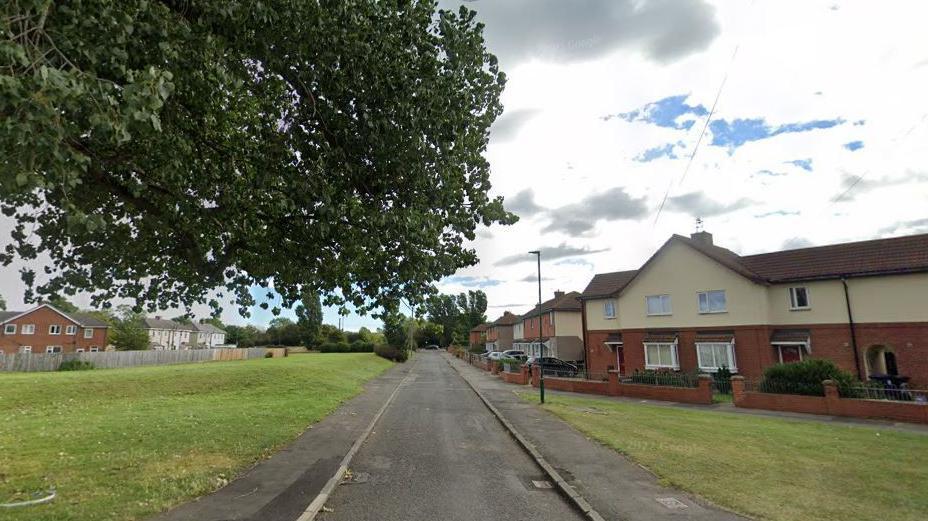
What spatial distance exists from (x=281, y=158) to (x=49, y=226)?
518 cm

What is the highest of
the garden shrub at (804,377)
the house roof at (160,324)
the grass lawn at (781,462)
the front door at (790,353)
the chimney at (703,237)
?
the chimney at (703,237)

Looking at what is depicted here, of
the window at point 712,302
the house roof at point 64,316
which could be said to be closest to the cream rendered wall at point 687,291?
the window at point 712,302

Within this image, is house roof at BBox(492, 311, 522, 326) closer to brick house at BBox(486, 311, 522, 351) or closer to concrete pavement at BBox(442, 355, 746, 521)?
brick house at BBox(486, 311, 522, 351)

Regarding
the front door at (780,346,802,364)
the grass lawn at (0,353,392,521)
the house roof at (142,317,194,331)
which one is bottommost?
the grass lawn at (0,353,392,521)

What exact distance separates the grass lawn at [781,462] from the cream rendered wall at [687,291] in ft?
38.0

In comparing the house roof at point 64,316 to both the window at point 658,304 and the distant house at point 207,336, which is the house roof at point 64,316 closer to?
the distant house at point 207,336

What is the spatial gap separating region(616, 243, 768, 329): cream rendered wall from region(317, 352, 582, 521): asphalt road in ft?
60.5

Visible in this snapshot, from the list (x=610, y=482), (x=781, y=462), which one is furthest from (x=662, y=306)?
(x=610, y=482)

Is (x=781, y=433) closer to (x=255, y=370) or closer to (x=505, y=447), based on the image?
(x=505, y=447)

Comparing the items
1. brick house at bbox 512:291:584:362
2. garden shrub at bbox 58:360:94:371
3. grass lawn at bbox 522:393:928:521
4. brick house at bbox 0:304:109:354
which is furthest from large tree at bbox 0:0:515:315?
brick house at bbox 0:304:109:354

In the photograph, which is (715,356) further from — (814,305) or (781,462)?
(781,462)

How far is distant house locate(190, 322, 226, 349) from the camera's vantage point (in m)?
95.6

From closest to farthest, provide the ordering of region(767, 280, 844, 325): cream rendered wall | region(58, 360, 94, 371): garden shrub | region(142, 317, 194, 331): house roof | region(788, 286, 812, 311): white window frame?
region(767, 280, 844, 325): cream rendered wall
region(788, 286, 812, 311): white window frame
region(58, 360, 94, 371): garden shrub
region(142, 317, 194, 331): house roof

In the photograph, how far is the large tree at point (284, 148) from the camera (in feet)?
19.8
